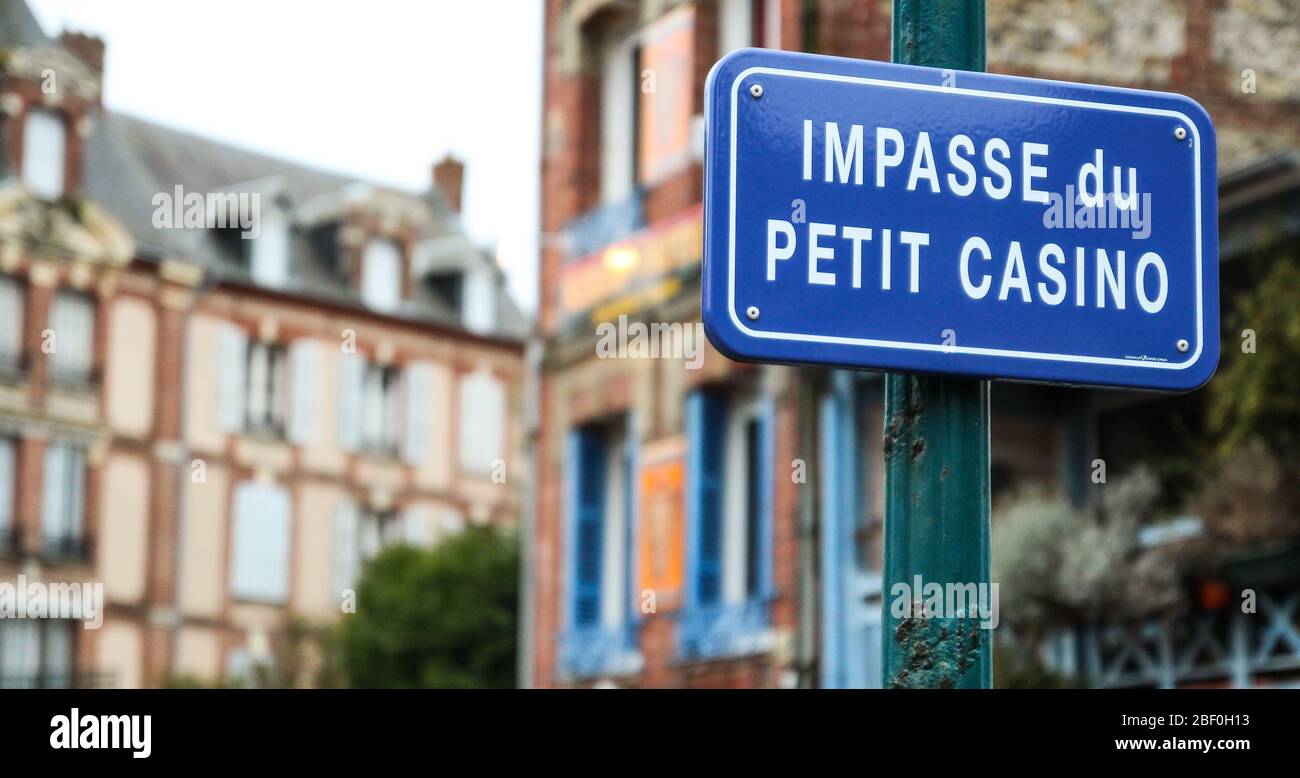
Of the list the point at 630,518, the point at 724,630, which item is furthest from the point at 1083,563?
the point at 630,518

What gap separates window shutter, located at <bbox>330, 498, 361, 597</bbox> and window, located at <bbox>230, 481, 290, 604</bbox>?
48.4 inches

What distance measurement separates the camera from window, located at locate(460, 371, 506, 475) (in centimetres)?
4666

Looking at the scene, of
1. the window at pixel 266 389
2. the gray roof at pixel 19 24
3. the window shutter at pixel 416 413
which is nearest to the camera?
the gray roof at pixel 19 24

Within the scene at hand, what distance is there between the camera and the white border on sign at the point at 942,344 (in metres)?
4.05

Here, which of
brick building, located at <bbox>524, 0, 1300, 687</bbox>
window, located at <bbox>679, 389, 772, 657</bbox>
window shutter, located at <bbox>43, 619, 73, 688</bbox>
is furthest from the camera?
window shutter, located at <bbox>43, 619, 73, 688</bbox>

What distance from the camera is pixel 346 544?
4441 cm

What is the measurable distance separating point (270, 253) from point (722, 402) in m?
24.9

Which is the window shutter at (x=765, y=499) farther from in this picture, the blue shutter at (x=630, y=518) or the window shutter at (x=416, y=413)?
the window shutter at (x=416, y=413)

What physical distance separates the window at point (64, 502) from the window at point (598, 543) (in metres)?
19.2

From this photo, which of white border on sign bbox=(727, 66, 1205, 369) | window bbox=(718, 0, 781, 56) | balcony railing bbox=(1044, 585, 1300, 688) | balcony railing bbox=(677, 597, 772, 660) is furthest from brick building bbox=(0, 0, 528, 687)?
white border on sign bbox=(727, 66, 1205, 369)

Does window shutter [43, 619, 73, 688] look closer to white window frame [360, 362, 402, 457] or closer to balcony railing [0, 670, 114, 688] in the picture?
balcony railing [0, 670, 114, 688]

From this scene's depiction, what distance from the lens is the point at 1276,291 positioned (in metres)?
14.9

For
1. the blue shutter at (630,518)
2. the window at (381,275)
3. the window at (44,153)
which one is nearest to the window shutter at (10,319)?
the window at (44,153)
